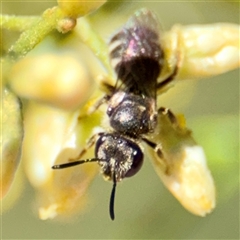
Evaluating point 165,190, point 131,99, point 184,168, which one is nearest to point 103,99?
point 131,99

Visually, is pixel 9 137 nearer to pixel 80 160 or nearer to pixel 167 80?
pixel 80 160

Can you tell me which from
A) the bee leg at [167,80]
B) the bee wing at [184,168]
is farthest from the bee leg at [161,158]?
the bee leg at [167,80]

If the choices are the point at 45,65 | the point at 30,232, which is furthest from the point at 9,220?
the point at 45,65

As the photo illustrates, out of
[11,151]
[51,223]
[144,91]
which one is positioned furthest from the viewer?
[51,223]

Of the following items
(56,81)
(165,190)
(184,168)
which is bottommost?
(165,190)

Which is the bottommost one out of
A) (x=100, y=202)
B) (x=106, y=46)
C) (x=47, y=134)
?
(x=100, y=202)

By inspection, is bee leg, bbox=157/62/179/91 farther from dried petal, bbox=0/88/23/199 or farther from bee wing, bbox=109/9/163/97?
dried petal, bbox=0/88/23/199

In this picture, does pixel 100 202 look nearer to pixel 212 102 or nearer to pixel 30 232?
pixel 30 232
